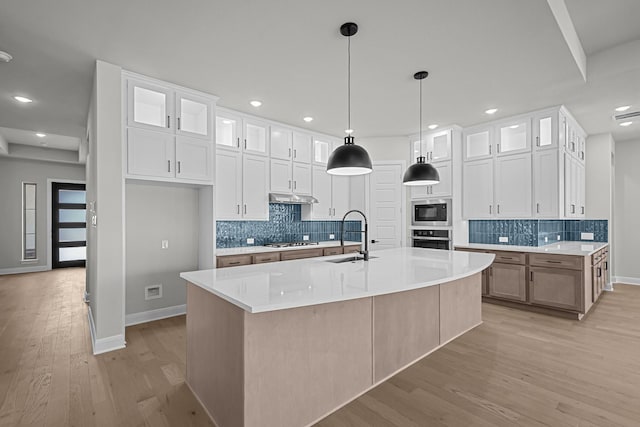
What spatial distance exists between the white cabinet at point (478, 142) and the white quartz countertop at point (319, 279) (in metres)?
2.66

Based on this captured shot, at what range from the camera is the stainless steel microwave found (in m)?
5.13

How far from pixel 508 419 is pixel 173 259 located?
3.80 meters

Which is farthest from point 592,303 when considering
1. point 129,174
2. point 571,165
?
point 129,174

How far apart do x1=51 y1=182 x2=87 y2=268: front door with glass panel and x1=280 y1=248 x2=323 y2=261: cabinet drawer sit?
263 inches

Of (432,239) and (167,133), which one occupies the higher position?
(167,133)

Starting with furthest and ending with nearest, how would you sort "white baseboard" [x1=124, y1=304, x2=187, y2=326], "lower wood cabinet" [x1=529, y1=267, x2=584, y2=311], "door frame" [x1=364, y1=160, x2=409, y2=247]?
"door frame" [x1=364, y1=160, x2=409, y2=247] < "lower wood cabinet" [x1=529, y1=267, x2=584, y2=311] < "white baseboard" [x1=124, y1=304, x2=187, y2=326]

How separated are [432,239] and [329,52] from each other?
3582 millimetres

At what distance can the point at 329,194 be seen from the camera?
220 inches

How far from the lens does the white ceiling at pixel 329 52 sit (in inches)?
89.7

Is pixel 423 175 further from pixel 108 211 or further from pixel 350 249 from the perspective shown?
pixel 108 211

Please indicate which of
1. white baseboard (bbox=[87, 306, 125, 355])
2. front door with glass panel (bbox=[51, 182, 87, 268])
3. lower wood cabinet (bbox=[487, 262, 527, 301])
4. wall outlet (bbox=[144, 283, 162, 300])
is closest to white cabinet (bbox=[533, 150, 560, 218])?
lower wood cabinet (bbox=[487, 262, 527, 301])

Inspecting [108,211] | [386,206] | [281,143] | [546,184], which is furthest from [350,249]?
[108,211]

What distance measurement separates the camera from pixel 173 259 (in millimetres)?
4035

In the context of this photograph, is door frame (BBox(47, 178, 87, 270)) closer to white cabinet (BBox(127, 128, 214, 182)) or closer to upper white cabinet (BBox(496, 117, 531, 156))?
white cabinet (BBox(127, 128, 214, 182))
